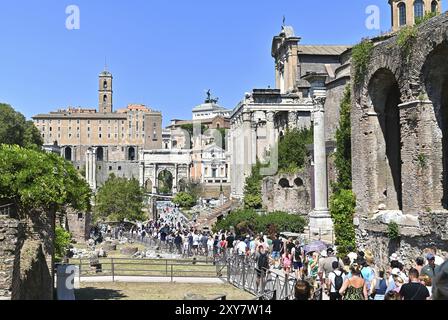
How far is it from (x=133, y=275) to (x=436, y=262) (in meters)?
10.7

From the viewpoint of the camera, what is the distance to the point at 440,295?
518 centimetres

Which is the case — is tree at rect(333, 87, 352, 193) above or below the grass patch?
above

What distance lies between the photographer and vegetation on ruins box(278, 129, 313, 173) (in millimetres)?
50094

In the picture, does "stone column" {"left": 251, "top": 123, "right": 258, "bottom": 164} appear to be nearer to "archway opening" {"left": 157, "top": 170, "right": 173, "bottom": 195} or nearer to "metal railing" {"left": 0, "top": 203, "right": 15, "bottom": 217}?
"metal railing" {"left": 0, "top": 203, "right": 15, "bottom": 217}

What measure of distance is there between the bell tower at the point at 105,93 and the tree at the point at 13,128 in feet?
342

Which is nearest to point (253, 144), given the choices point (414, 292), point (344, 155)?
point (344, 155)

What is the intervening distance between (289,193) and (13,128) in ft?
121

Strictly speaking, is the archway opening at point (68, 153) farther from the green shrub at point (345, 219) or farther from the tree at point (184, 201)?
the green shrub at point (345, 219)

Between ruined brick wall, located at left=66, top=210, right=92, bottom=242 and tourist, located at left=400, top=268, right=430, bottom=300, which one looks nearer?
tourist, located at left=400, top=268, right=430, bottom=300

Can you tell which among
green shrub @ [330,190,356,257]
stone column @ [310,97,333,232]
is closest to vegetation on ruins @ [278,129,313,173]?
stone column @ [310,97,333,232]

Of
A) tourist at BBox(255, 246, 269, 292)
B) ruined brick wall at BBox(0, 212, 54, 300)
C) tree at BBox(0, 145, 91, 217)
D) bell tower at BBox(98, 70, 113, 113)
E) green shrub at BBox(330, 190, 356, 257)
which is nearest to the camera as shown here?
ruined brick wall at BBox(0, 212, 54, 300)

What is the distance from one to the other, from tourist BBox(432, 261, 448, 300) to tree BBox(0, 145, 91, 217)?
1053cm

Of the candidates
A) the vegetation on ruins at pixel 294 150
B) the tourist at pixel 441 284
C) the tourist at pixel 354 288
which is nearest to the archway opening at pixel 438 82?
the tourist at pixel 354 288
